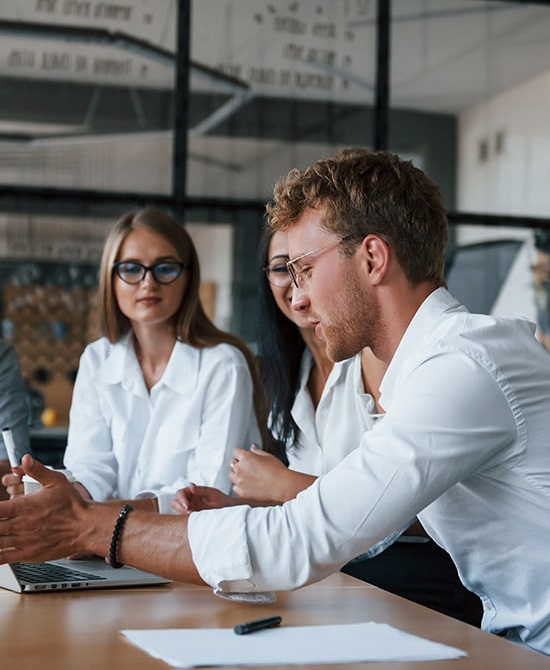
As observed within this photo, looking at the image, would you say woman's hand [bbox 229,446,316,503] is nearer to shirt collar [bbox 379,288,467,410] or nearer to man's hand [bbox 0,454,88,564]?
shirt collar [bbox 379,288,467,410]

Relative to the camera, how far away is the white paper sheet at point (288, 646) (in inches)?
64.3

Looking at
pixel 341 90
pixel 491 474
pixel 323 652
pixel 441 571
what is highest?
pixel 341 90

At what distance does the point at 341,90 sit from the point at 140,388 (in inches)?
102

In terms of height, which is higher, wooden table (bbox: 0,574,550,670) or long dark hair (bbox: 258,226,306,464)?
long dark hair (bbox: 258,226,306,464)

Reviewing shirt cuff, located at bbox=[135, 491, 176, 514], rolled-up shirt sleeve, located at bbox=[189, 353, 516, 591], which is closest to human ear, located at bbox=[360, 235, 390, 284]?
rolled-up shirt sleeve, located at bbox=[189, 353, 516, 591]

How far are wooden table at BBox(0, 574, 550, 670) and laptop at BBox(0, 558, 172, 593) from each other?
30mm

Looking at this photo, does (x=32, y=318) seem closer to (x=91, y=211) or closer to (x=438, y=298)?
(x=91, y=211)

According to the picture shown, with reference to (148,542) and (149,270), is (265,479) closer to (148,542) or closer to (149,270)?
(148,542)

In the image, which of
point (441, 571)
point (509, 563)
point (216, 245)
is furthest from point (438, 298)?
point (216, 245)

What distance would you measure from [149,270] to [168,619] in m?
2.03

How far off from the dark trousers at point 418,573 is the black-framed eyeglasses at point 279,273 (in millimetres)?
937

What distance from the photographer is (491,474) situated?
2.04 meters

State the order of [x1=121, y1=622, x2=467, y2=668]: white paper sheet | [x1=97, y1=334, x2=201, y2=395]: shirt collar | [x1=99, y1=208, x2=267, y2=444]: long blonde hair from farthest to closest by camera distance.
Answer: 1. [x1=99, y1=208, x2=267, y2=444]: long blonde hair
2. [x1=97, y1=334, x2=201, y2=395]: shirt collar
3. [x1=121, y1=622, x2=467, y2=668]: white paper sheet

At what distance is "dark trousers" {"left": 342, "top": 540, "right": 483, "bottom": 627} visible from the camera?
10.2 ft
